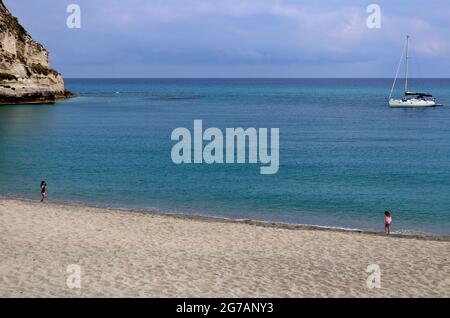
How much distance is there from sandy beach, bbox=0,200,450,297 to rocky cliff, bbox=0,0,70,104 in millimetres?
81598

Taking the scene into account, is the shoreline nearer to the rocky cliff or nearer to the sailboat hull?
the rocky cliff

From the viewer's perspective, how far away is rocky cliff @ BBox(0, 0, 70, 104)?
334ft

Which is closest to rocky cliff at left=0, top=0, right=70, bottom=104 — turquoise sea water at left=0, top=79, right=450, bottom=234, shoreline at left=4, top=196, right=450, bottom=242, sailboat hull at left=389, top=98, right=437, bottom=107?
turquoise sea water at left=0, top=79, right=450, bottom=234

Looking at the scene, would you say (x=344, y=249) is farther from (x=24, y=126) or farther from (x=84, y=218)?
(x=24, y=126)

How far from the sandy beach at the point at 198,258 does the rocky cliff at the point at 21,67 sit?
8160 cm

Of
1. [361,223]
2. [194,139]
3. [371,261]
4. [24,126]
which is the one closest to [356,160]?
[361,223]

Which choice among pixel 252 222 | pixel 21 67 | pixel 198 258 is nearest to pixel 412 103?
pixel 21 67

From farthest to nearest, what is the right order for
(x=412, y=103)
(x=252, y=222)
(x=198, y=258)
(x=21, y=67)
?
(x=412, y=103)
(x=21, y=67)
(x=252, y=222)
(x=198, y=258)

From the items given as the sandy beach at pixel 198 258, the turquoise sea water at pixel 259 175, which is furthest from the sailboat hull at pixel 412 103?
the sandy beach at pixel 198 258

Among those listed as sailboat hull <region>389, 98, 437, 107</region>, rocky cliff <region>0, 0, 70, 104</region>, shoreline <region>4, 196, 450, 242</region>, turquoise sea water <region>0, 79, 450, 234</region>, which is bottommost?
shoreline <region>4, 196, 450, 242</region>

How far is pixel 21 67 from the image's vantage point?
10431 cm

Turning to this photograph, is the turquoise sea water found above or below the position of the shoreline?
above

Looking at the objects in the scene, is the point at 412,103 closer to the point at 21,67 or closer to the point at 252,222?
the point at 21,67

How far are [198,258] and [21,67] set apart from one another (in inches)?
3708
